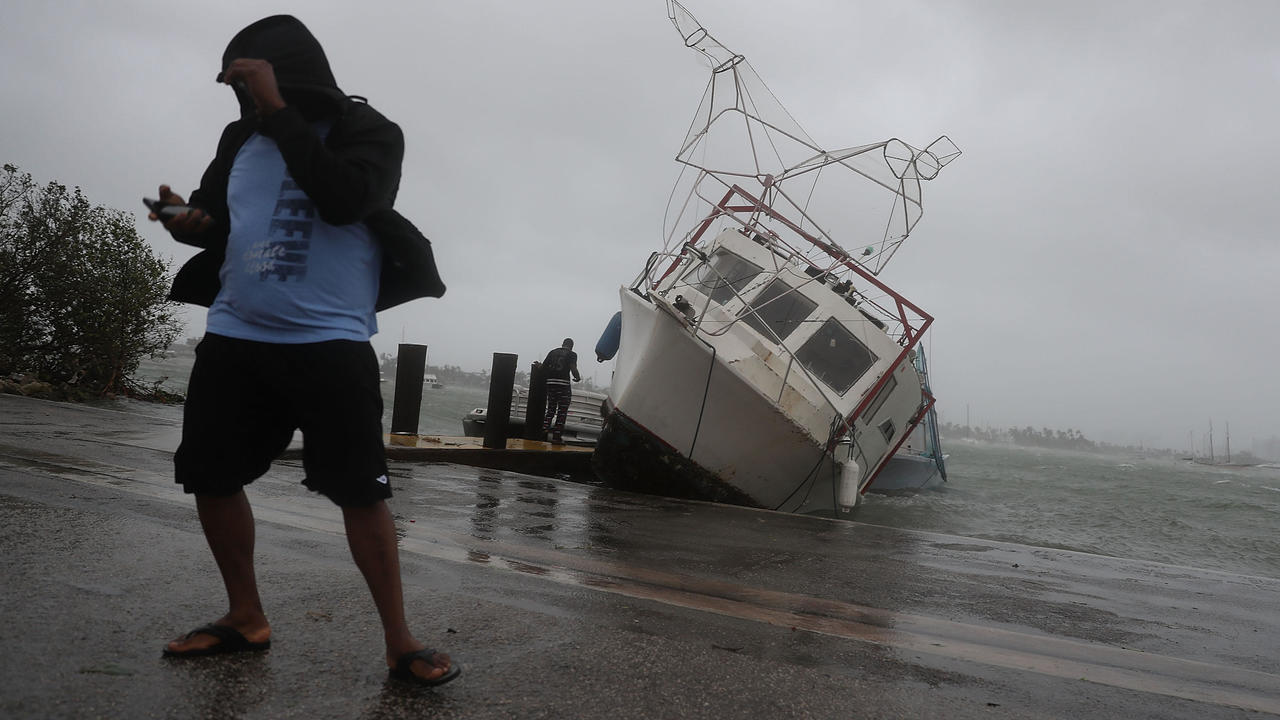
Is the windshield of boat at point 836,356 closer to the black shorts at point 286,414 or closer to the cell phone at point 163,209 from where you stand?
the black shorts at point 286,414

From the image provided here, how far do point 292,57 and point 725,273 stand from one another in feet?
31.2

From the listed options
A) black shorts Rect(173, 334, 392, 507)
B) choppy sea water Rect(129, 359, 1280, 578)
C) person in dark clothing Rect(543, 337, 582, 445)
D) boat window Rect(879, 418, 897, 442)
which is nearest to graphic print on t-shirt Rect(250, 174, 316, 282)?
black shorts Rect(173, 334, 392, 507)

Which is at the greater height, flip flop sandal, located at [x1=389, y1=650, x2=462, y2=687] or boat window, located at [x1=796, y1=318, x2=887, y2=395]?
boat window, located at [x1=796, y1=318, x2=887, y2=395]

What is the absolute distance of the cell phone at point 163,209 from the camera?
1.94m

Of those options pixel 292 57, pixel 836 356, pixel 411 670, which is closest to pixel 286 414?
pixel 411 670

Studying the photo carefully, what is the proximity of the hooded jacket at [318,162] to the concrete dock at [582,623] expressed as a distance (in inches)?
37.6

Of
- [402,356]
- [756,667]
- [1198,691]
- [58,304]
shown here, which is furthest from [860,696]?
[58,304]

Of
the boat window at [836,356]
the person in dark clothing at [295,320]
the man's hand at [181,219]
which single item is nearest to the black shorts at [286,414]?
the person in dark clothing at [295,320]

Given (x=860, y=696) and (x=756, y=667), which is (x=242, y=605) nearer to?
(x=756, y=667)

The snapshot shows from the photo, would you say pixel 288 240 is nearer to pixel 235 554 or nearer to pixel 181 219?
pixel 181 219

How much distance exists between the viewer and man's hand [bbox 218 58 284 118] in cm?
185

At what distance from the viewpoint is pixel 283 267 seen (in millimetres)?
1891

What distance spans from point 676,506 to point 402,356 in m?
5.02

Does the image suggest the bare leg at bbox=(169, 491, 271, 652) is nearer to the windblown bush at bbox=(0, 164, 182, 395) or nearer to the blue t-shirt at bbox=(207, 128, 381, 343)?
the blue t-shirt at bbox=(207, 128, 381, 343)
